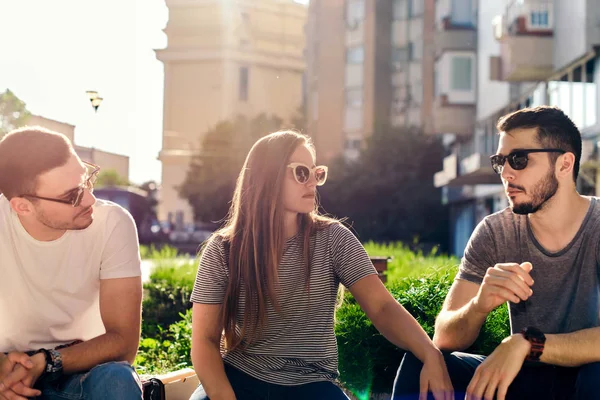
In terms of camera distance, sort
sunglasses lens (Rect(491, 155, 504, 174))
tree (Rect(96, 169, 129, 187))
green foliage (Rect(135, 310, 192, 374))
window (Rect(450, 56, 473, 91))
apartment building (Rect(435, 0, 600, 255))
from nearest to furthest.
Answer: sunglasses lens (Rect(491, 155, 504, 174)) → green foliage (Rect(135, 310, 192, 374)) → apartment building (Rect(435, 0, 600, 255)) → window (Rect(450, 56, 473, 91)) → tree (Rect(96, 169, 129, 187))

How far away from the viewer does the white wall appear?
3378cm

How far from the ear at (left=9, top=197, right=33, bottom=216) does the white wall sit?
30.3 meters

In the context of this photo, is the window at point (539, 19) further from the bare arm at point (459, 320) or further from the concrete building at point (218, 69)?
the concrete building at point (218, 69)

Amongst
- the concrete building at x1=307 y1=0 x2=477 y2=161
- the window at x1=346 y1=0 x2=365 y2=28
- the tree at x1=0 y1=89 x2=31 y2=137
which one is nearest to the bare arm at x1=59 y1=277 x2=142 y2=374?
the tree at x1=0 y1=89 x2=31 y2=137

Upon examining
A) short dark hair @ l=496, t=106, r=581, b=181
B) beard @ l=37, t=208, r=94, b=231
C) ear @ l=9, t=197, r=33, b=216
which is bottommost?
beard @ l=37, t=208, r=94, b=231

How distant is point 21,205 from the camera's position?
12.7 ft

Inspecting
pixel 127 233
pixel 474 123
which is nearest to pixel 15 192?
pixel 127 233

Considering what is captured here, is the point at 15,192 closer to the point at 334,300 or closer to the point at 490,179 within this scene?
the point at 334,300

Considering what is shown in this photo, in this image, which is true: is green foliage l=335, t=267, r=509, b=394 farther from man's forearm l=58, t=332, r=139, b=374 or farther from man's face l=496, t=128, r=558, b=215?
man's forearm l=58, t=332, r=139, b=374

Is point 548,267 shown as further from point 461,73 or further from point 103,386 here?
point 461,73

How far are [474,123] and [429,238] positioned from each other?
7.97 metres

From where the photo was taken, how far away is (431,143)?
140 feet

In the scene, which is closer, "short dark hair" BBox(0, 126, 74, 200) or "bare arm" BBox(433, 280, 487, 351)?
"bare arm" BBox(433, 280, 487, 351)

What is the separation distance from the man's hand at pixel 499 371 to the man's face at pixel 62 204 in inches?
70.3
